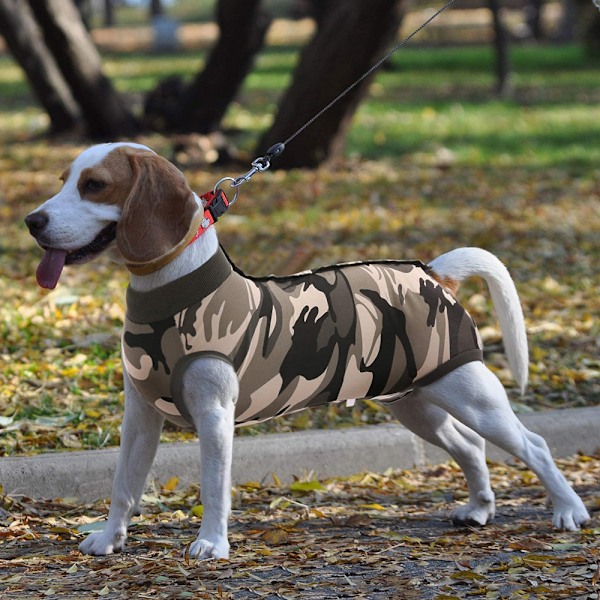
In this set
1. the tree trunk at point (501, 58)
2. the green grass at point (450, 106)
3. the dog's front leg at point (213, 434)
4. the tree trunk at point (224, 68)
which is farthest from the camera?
the tree trunk at point (501, 58)

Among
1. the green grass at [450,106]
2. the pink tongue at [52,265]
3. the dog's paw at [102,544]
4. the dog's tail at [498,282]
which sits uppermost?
the pink tongue at [52,265]

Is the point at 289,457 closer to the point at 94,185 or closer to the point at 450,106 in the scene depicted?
the point at 94,185

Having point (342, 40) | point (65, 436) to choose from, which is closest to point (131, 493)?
point (65, 436)

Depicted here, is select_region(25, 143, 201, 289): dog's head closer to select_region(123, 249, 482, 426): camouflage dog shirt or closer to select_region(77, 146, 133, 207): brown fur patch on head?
select_region(77, 146, 133, 207): brown fur patch on head

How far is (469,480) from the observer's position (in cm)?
502

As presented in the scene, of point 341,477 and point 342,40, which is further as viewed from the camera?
point 342,40

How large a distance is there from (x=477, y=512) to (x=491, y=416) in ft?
1.70

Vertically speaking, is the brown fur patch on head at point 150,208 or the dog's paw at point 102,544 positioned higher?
the brown fur patch on head at point 150,208

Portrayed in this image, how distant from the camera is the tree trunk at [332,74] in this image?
12.4 meters

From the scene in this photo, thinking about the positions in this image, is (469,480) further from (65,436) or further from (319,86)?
(319,86)

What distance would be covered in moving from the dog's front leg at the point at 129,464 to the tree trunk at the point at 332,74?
26.9 feet

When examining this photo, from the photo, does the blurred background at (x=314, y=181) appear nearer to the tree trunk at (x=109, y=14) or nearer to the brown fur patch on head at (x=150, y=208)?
the brown fur patch on head at (x=150, y=208)

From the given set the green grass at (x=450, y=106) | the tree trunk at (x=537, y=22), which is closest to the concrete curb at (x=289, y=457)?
the green grass at (x=450, y=106)

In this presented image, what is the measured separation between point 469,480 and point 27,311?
362 cm
